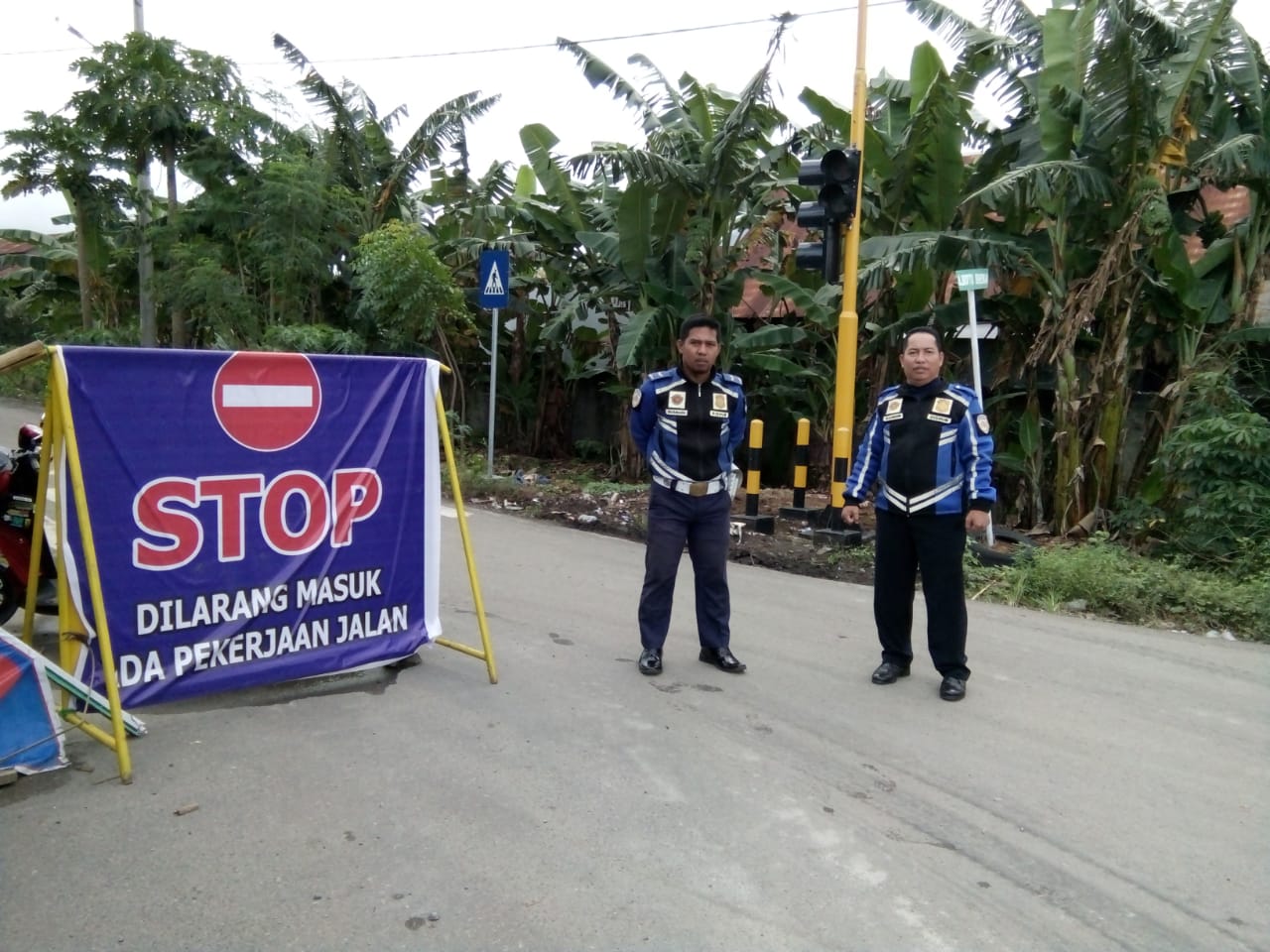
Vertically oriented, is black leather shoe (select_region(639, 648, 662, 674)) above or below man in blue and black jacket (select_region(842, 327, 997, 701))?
below

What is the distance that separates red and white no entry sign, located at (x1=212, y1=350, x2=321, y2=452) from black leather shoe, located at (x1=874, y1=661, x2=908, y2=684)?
3133mm

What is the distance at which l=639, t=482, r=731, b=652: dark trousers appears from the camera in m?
5.27

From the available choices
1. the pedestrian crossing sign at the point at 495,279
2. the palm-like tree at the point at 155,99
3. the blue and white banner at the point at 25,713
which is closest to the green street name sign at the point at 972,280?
the pedestrian crossing sign at the point at 495,279

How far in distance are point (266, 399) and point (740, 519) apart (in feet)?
19.6

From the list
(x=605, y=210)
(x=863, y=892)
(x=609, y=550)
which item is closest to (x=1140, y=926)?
(x=863, y=892)

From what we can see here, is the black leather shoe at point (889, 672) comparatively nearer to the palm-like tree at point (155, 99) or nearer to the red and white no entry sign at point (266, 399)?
the red and white no entry sign at point (266, 399)

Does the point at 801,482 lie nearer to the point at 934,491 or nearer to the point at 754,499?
the point at 754,499

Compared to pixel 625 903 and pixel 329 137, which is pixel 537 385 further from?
pixel 625 903

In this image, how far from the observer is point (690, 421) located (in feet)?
17.1

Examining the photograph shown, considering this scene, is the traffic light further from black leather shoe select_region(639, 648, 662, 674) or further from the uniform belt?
black leather shoe select_region(639, 648, 662, 674)

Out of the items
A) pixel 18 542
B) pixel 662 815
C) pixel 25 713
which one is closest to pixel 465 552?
pixel 662 815

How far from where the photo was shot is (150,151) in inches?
629

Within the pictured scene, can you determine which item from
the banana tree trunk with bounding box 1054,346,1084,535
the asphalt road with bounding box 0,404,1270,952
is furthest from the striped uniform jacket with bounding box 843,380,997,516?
the banana tree trunk with bounding box 1054,346,1084,535

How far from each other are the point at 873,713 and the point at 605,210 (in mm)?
9754
